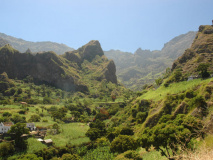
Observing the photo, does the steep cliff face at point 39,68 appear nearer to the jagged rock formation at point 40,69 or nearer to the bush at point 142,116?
the jagged rock formation at point 40,69

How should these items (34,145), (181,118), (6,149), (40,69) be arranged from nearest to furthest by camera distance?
(181,118), (6,149), (34,145), (40,69)

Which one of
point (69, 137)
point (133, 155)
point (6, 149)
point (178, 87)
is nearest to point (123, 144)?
point (133, 155)

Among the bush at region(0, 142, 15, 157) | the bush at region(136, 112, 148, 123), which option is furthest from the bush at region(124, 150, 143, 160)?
the bush at region(0, 142, 15, 157)

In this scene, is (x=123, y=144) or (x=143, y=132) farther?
(x=123, y=144)

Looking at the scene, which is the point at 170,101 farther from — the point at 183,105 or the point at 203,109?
the point at 203,109

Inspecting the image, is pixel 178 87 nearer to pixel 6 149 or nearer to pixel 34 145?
pixel 34 145

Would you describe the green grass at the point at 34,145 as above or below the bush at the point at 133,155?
below

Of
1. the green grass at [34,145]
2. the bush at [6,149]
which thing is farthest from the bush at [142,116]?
the bush at [6,149]

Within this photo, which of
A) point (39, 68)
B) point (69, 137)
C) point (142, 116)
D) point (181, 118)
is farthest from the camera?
point (39, 68)

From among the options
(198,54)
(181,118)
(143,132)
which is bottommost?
(143,132)

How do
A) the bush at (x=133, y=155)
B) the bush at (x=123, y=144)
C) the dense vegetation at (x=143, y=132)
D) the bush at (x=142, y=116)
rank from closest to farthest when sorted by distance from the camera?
the dense vegetation at (x=143, y=132), the bush at (x=133, y=155), the bush at (x=123, y=144), the bush at (x=142, y=116)

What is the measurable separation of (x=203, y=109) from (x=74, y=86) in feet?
493

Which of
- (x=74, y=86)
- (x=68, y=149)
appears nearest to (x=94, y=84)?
(x=74, y=86)

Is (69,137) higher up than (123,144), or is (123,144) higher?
(123,144)
